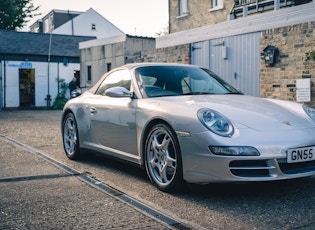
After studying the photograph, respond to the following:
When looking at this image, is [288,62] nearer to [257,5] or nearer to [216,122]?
[216,122]

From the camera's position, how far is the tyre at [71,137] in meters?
5.99

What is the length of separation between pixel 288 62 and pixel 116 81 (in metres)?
5.96

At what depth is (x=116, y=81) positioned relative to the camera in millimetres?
5410

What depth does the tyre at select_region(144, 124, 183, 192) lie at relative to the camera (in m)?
3.94

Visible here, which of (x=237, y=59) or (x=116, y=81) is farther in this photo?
(x=237, y=59)

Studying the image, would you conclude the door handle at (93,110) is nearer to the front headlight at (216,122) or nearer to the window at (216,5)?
the front headlight at (216,122)

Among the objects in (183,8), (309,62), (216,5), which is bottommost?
(309,62)

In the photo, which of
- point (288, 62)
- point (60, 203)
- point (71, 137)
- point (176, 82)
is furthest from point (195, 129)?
point (288, 62)

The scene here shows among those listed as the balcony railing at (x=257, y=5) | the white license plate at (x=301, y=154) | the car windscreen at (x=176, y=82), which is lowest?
the white license plate at (x=301, y=154)

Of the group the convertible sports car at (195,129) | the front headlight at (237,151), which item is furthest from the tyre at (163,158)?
the front headlight at (237,151)

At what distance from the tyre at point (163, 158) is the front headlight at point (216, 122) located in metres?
0.34

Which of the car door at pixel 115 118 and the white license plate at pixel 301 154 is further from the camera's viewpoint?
the car door at pixel 115 118

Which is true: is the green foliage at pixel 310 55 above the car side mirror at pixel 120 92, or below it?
above


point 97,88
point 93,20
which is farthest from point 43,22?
point 97,88
